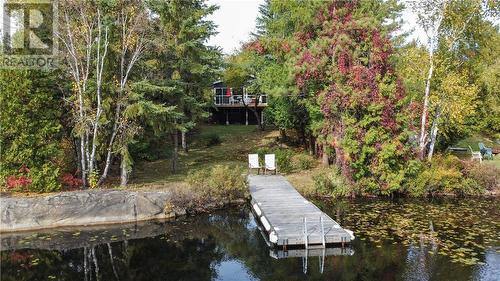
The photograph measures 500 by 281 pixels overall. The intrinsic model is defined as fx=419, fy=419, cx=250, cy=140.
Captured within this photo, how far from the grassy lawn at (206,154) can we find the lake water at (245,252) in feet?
19.4

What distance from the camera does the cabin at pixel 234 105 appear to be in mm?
45938

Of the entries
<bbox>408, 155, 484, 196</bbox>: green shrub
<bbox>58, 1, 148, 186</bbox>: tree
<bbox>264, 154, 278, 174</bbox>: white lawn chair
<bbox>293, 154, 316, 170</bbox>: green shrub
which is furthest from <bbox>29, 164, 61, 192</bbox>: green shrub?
<bbox>408, 155, 484, 196</bbox>: green shrub

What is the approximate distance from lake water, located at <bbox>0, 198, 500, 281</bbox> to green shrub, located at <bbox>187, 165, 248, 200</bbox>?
1.33 m

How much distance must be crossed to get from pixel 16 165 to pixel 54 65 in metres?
4.64

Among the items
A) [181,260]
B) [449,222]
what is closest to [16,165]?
[181,260]

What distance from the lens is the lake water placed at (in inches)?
468

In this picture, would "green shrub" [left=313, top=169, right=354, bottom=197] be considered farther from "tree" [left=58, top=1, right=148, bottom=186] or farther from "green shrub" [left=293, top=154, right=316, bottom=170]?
"tree" [left=58, top=1, right=148, bottom=186]

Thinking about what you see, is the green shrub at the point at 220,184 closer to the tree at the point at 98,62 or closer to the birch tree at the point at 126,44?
the birch tree at the point at 126,44

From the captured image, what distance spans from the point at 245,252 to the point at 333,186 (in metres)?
8.69

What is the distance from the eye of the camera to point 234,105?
46719 mm

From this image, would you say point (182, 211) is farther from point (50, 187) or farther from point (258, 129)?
point (258, 129)

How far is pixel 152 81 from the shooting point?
2150cm

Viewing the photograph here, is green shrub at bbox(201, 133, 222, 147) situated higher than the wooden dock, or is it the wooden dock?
green shrub at bbox(201, 133, 222, 147)

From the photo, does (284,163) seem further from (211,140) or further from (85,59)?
(85,59)
